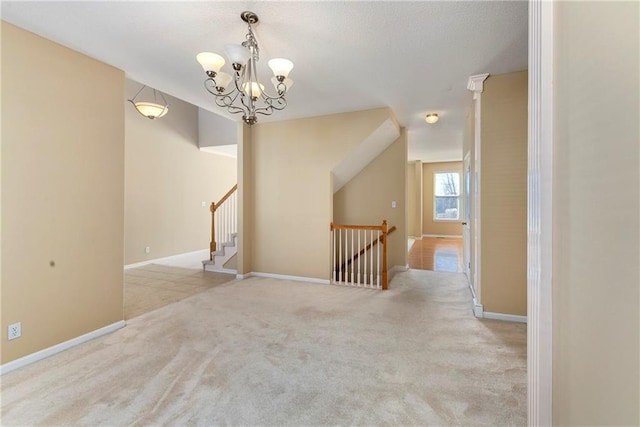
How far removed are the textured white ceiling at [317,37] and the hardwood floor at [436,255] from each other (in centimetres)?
348

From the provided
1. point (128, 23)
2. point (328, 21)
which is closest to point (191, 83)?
point (128, 23)

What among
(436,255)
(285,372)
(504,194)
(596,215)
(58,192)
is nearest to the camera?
(596,215)

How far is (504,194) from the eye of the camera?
3.13m

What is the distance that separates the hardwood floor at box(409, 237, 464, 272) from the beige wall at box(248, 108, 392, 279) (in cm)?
243

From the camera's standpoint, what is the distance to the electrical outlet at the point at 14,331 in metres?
2.24

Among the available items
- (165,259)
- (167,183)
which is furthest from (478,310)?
(167,183)

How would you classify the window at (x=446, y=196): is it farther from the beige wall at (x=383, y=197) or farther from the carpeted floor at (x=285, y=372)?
the carpeted floor at (x=285, y=372)

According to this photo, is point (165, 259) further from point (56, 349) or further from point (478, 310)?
point (478, 310)

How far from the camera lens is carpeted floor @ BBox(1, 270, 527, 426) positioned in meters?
1.75

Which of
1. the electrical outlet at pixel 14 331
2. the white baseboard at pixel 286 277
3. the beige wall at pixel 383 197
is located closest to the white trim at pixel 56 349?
the electrical outlet at pixel 14 331

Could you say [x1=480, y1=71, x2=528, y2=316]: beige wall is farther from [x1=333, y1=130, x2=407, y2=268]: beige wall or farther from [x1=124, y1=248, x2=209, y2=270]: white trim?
[x1=124, y1=248, x2=209, y2=270]: white trim

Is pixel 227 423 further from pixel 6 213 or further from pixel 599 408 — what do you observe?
pixel 6 213

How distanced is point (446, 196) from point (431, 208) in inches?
25.5

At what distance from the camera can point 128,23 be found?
2.25 m
